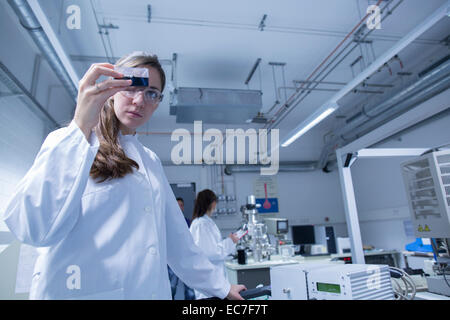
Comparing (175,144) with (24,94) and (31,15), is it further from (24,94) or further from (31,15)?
(31,15)

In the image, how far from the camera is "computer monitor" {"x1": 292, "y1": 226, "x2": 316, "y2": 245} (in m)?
4.66

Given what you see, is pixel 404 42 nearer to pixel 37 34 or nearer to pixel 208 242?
pixel 208 242

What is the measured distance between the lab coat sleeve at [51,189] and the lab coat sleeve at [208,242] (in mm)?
2320

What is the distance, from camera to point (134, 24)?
2.77 metres

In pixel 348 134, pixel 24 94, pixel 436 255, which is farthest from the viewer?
pixel 348 134

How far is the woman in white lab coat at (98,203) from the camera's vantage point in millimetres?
398

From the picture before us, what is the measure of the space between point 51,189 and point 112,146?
197 mm

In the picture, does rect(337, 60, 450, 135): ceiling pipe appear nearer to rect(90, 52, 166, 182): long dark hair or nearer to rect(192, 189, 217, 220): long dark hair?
rect(192, 189, 217, 220): long dark hair

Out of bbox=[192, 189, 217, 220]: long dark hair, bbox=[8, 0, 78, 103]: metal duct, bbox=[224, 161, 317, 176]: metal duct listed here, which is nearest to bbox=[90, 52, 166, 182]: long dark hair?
bbox=[8, 0, 78, 103]: metal duct

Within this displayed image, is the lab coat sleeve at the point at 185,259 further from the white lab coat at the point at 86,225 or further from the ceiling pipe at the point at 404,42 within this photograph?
the ceiling pipe at the point at 404,42

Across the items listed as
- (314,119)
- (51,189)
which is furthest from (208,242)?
(51,189)

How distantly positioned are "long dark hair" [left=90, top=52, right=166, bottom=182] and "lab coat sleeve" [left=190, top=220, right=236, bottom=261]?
86.0 inches
